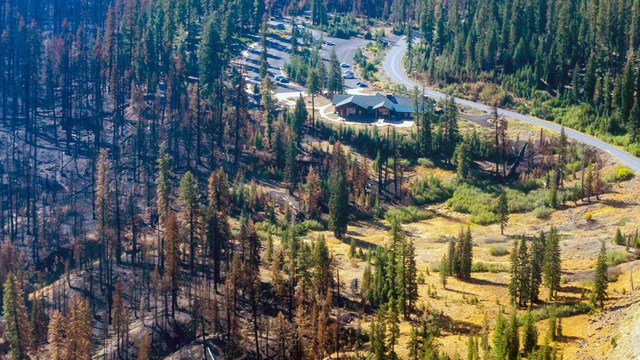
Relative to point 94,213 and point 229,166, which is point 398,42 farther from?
point 94,213

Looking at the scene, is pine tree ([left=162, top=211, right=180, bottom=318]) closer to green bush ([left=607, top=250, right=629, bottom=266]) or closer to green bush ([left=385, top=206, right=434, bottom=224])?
green bush ([left=385, top=206, right=434, bottom=224])

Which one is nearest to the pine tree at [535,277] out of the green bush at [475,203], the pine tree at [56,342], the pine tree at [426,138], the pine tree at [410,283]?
the pine tree at [410,283]

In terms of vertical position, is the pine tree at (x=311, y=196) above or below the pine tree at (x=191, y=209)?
below

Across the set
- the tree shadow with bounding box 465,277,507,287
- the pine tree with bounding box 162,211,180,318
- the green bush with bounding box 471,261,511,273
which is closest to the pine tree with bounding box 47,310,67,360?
the pine tree with bounding box 162,211,180,318

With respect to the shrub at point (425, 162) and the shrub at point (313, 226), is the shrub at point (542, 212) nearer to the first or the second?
the shrub at point (425, 162)

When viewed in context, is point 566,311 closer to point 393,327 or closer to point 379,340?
point 393,327

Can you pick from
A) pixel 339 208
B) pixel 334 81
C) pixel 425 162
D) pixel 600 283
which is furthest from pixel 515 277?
pixel 334 81

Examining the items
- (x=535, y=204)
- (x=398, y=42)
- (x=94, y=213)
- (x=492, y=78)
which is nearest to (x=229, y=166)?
(x=94, y=213)
